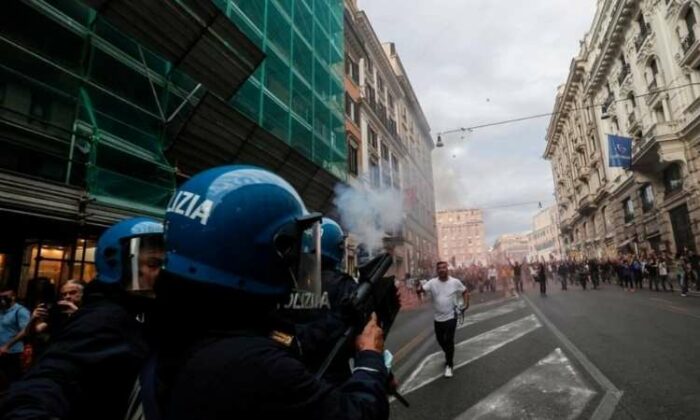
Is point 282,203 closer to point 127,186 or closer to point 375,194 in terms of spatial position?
point 127,186

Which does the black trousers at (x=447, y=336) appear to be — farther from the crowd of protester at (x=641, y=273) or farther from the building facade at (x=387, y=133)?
the building facade at (x=387, y=133)

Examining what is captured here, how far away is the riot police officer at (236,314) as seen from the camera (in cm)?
89

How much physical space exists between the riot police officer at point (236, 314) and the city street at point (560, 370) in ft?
10.9

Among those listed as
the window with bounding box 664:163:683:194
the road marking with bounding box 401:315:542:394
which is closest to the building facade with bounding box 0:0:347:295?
the road marking with bounding box 401:315:542:394

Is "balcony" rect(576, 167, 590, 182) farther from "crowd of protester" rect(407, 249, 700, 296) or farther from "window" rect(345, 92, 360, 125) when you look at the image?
"window" rect(345, 92, 360, 125)

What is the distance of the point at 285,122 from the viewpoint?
48.0 ft

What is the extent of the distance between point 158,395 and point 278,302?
0.38m

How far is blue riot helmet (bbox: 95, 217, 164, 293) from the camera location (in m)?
1.87

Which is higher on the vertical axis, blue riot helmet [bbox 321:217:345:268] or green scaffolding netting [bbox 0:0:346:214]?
green scaffolding netting [bbox 0:0:346:214]

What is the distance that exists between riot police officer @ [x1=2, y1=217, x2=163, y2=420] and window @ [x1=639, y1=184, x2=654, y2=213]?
29245 mm

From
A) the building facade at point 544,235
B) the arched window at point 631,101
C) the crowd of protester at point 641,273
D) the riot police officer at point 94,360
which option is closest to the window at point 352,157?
the crowd of protester at point 641,273

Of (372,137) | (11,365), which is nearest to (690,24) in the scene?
(372,137)

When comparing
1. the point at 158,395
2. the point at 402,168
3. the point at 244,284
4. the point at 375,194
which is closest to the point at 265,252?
the point at 244,284

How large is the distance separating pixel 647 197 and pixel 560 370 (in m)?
25.7
